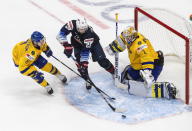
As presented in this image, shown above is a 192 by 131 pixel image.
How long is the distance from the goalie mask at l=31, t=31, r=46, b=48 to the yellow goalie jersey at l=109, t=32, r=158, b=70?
0.86 meters

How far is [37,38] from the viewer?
15.8 feet

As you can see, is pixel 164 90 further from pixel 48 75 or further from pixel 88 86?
pixel 48 75

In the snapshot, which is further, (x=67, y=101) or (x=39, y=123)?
(x=67, y=101)

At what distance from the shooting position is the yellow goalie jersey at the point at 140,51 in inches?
188

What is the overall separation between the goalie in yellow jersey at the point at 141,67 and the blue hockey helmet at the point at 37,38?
81 centimetres

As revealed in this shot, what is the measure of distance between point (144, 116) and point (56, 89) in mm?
1118

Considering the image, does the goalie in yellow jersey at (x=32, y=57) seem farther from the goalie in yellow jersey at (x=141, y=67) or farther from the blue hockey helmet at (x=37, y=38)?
the goalie in yellow jersey at (x=141, y=67)

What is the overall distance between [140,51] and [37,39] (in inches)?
42.9

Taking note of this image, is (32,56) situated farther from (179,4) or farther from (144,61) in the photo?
(179,4)

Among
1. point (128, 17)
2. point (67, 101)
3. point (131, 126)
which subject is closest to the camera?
point (131, 126)

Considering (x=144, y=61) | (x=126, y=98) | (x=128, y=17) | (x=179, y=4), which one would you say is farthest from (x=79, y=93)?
(x=179, y=4)

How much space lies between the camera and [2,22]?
6.85 metres

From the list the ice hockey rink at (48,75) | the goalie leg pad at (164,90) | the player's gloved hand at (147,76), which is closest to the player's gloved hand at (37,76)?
the ice hockey rink at (48,75)

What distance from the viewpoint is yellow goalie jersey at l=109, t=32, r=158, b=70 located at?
4.78 metres
